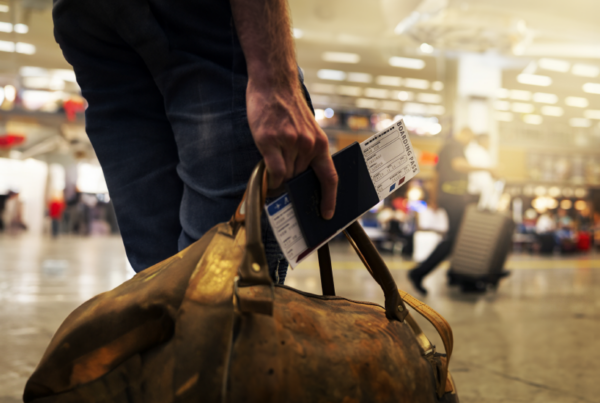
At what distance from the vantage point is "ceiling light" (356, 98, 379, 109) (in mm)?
17953

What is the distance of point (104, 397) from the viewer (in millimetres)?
555

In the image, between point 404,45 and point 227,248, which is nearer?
point 227,248

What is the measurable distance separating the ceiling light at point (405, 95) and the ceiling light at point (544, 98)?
397cm

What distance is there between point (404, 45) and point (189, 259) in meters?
12.1

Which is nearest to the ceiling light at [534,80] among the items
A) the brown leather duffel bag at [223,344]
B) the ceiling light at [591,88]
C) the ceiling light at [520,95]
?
the ceiling light at [520,95]

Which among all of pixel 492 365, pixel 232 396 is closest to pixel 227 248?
pixel 232 396

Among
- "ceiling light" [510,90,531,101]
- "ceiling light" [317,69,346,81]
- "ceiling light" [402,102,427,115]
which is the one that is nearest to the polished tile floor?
"ceiling light" [317,69,346,81]

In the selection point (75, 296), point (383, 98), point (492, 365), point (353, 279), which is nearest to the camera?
point (492, 365)

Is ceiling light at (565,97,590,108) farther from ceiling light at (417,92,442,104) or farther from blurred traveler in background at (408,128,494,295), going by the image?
blurred traveler in background at (408,128,494,295)

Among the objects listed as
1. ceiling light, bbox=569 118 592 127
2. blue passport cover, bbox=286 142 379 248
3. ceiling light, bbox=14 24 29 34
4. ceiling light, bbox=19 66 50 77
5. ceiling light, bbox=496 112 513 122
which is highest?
ceiling light, bbox=14 24 29 34

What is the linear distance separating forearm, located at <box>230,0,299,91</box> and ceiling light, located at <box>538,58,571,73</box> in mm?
13185

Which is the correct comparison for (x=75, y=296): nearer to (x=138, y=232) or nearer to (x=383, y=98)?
(x=138, y=232)

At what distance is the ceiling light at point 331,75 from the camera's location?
1445 centimetres

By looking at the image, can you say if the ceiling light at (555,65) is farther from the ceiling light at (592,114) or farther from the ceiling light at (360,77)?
the ceiling light at (592,114)
